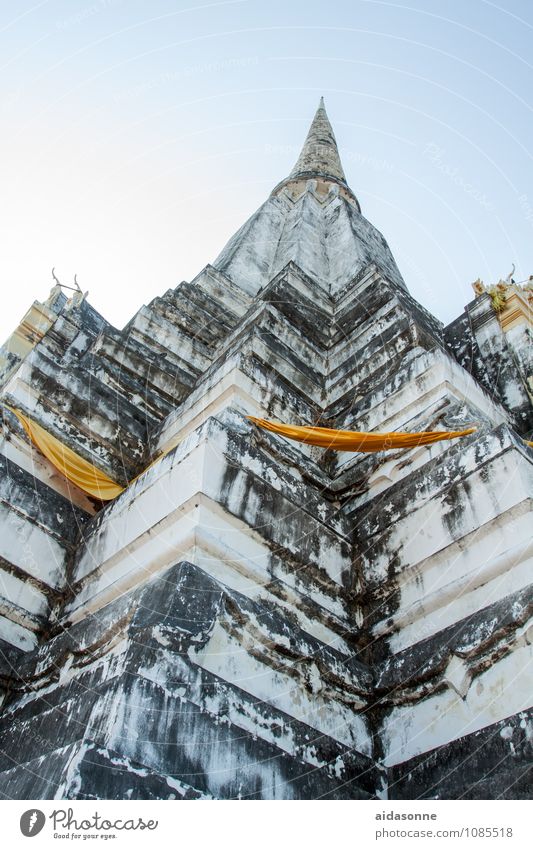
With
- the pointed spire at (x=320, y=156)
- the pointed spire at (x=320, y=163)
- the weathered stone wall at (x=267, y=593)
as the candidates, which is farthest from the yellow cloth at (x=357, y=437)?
the pointed spire at (x=320, y=156)

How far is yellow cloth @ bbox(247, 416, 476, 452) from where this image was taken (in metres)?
5.43

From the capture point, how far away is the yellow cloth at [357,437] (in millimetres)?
A: 5430

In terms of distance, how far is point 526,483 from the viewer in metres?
4.34

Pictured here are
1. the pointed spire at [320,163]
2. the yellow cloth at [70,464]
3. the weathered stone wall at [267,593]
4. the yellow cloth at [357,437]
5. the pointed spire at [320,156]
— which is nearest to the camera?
the weathered stone wall at [267,593]

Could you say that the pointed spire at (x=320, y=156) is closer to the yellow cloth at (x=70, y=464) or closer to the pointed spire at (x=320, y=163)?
the pointed spire at (x=320, y=163)

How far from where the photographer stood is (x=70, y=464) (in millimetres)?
5785

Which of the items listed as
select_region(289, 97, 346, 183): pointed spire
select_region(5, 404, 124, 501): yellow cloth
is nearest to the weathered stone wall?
select_region(5, 404, 124, 501): yellow cloth

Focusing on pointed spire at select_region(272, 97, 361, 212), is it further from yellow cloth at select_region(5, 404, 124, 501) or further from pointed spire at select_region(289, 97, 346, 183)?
yellow cloth at select_region(5, 404, 124, 501)

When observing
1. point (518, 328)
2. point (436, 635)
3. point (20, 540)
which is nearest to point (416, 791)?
point (436, 635)

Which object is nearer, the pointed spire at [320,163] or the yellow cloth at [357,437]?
the yellow cloth at [357,437]

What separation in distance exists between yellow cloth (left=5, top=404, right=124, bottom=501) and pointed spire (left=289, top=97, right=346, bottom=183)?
60.6 ft

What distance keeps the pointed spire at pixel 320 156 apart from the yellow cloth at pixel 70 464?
18478 mm

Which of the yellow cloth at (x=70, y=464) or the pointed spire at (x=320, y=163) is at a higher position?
the pointed spire at (x=320, y=163)

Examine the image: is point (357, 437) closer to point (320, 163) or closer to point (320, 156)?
point (320, 163)
